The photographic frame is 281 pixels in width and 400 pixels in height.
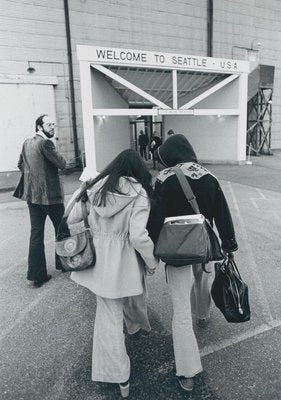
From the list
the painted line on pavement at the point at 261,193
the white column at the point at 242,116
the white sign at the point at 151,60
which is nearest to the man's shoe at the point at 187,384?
the painted line on pavement at the point at 261,193

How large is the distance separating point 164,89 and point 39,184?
11.8 meters

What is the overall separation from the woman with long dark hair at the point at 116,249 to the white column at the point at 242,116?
1300 cm

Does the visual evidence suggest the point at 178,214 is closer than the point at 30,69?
Yes

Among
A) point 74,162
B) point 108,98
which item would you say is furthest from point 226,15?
point 74,162

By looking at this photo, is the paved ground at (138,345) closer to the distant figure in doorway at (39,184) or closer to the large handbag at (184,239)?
the distant figure in doorway at (39,184)

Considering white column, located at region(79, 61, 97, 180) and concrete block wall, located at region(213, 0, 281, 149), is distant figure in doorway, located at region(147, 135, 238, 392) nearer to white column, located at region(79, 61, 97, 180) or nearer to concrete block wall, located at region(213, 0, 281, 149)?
white column, located at region(79, 61, 97, 180)

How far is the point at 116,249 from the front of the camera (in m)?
2.34

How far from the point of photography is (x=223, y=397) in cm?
233

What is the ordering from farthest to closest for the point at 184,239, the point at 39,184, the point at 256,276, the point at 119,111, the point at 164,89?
1. the point at 164,89
2. the point at 119,111
3. the point at 256,276
4. the point at 39,184
5. the point at 184,239

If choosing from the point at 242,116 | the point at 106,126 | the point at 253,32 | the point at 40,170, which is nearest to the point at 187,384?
the point at 40,170

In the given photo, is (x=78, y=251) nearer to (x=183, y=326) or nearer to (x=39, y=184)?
(x=183, y=326)

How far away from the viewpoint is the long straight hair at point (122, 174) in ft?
7.38

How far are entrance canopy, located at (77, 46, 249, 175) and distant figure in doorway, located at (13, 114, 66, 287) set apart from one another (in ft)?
23.3

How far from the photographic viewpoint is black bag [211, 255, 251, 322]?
8.23ft
